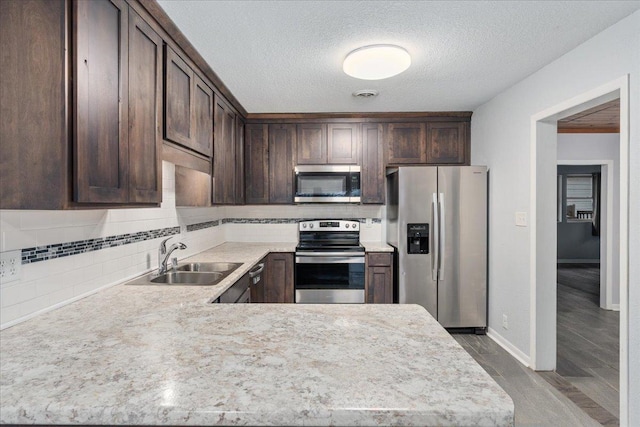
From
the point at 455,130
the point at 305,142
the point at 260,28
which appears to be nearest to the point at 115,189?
the point at 260,28

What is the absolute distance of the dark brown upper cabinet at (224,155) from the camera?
293cm

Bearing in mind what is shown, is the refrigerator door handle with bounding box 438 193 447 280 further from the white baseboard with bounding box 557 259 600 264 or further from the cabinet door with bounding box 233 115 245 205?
the white baseboard with bounding box 557 259 600 264

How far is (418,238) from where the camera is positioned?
354 centimetres

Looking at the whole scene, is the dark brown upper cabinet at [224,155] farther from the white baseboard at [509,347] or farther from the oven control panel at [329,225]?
the white baseboard at [509,347]

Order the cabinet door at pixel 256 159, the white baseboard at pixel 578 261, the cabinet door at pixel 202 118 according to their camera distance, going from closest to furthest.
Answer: the cabinet door at pixel 202 118 → the cabinet door at pixel 256 159 → the white baseboard at pixel 578 261

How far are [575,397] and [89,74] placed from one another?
335 cm

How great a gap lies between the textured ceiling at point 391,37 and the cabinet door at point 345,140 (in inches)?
33.3

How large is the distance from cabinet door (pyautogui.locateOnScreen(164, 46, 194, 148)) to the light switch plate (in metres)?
2.71

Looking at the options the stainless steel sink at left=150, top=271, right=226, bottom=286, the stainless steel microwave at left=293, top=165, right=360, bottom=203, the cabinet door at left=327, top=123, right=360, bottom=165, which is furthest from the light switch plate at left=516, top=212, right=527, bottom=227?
the stainless steel sink at left=150, top=271, right=226, bottom=286

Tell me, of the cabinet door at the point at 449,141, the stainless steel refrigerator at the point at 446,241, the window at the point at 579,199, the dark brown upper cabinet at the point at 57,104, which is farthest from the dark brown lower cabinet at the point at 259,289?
the window at the point at 579,199

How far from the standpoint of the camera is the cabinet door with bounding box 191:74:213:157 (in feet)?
7.88

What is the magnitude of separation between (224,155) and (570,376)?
340 cm

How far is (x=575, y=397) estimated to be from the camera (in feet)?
7.79

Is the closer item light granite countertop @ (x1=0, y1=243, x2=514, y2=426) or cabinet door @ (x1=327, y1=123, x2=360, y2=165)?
light granite countertop @ (x1=0, y1=243, x2=514, y2=426)
